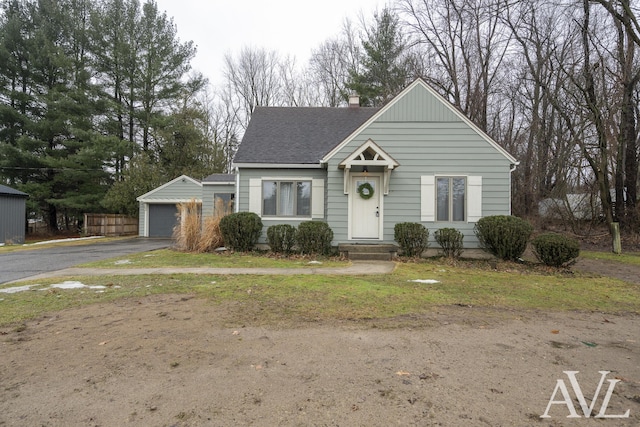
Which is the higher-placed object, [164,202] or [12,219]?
[164,202]

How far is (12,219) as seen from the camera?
17.7m

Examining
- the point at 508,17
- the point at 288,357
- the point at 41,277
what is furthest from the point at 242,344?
the point at 508,17

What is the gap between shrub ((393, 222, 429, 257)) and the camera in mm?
→ 10055

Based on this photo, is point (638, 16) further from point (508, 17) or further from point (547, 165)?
point (547, 165)

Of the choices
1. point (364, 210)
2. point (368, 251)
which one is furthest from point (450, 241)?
point (364, 210)

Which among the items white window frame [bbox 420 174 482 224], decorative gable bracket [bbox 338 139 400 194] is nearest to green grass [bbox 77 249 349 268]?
decorative gable bracket [bbox 338 139 400 194]

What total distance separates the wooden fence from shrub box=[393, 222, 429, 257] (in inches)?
A: 789

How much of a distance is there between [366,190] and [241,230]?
419 centimetres

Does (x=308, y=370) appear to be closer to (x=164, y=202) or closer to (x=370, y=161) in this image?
(x=370, y=161)

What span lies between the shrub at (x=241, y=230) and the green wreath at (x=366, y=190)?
3433mm

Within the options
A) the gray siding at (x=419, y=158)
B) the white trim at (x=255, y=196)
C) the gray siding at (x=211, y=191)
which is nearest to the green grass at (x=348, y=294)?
the gray siding at (x=419, y=158)

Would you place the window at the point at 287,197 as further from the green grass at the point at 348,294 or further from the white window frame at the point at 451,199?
the green grass at the point at 348,294

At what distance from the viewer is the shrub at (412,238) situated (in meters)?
10.1

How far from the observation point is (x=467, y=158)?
10.7 metres
